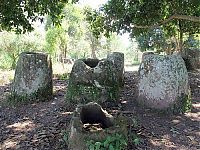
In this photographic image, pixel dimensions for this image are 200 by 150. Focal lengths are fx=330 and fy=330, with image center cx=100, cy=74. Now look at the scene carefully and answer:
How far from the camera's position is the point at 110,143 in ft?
A: 16.4

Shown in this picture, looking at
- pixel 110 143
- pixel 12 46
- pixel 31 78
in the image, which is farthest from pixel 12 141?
pixel 12 46

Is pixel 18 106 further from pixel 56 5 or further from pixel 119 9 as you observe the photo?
pixel 119 9

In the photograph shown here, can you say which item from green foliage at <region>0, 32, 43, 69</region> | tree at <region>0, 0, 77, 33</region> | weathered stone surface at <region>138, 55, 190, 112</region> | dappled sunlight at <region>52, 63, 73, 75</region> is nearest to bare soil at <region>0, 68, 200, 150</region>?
weathered stone surface at <region>138, 55, 190, 112</region>

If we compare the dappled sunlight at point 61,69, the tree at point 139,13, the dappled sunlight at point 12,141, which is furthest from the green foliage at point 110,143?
the dappled sunlight at point 61,69

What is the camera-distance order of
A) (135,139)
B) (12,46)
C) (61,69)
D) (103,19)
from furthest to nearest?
(12,46)
(61,69)
(103,19)
(135,139)

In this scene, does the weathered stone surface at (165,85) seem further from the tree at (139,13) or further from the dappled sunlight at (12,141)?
the dappled sunlight at (12,141)

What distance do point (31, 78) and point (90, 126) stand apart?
3307 millimetres

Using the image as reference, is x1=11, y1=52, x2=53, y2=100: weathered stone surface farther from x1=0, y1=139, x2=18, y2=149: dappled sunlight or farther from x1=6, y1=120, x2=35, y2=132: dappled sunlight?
x1=0, y1=139, x2=18, y2=149: dappled sunlight

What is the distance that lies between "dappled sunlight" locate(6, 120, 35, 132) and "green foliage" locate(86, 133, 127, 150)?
6.73 feet

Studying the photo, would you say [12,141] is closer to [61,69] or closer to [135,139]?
[135,139]

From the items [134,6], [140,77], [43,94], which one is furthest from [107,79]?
[134,6]

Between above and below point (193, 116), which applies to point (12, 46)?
above

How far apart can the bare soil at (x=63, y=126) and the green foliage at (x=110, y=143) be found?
345 mm

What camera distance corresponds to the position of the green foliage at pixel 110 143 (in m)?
4.93
